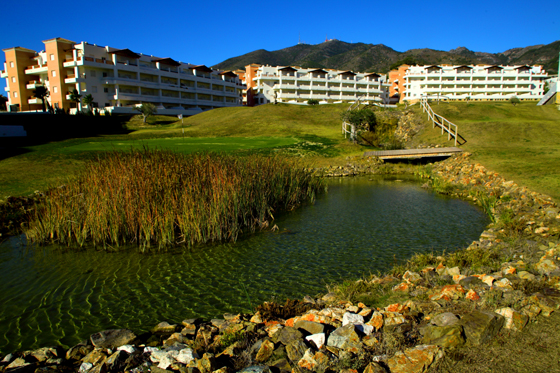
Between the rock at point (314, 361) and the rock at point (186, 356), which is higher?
the rock at point (314, 361)

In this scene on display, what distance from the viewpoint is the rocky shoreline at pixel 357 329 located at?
4.31 m

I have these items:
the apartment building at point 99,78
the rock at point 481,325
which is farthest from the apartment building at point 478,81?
the rock at point 481,325

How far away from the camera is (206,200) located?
1037cm

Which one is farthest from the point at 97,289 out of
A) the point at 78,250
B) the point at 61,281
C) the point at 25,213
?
the point at 25,213

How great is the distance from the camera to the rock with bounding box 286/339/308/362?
14.2 ft

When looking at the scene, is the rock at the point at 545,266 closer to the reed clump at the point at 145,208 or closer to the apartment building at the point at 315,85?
the reed clump at the point at 145,208

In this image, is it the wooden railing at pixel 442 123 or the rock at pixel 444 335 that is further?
the wooden railing at pixel 442 123

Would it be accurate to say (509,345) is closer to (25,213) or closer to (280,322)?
(280,322)

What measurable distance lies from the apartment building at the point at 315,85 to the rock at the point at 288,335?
291 ft

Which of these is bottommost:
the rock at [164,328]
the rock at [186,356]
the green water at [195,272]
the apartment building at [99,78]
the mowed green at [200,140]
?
the green water at [195,272]

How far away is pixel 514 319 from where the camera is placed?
469 cm

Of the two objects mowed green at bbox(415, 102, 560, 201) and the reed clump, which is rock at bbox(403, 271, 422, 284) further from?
mowed green at bbox(415, 102, 560, 201)

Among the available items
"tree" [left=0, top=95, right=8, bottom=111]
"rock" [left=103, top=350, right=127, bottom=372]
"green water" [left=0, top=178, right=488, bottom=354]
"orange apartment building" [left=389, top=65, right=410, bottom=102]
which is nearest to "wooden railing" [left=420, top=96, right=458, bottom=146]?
"green water" [left=0, top=178, right=488, bottom=354]

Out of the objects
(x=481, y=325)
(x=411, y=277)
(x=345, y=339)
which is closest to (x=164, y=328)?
(x=345, y=339)
